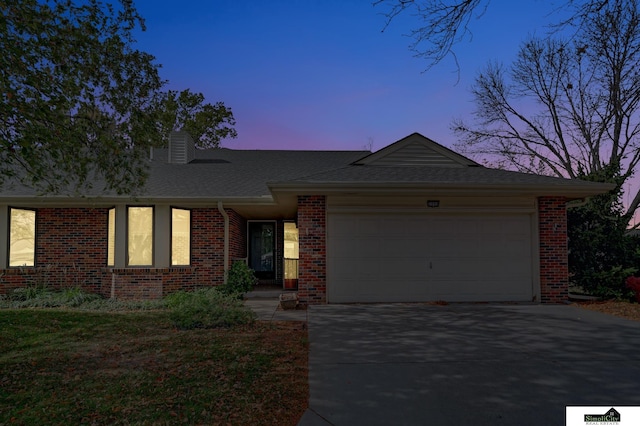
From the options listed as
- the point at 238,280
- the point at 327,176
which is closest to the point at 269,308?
the point at 238,280

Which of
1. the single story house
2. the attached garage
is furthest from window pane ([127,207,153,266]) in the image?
the attached garage

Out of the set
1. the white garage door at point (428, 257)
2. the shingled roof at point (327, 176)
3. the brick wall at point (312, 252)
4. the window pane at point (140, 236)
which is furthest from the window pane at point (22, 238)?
the white garage door at point (428, 257)

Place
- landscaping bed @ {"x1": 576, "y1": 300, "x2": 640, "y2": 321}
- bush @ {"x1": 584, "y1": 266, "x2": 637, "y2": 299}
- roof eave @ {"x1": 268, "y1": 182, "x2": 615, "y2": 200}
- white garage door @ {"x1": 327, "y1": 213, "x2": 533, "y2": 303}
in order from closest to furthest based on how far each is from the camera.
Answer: landscaping bed @ {"x1": 576, "y1": 300, "x2": 640, "y2": 321} < roof eave @ {"x1": 268, "y1": 182, "x2": 615, "y2": 200} < white garage door @ {"x1": 327, "y1": 213, "x2": 533, "y2": 303} < bush @ {"x1": 584, "y1": 266, "x2": 637, "y2": 299}

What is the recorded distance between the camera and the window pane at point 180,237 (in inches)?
478

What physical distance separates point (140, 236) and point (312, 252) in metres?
5.10

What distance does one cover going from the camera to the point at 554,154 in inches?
852

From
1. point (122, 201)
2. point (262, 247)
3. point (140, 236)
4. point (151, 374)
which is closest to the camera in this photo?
point (151, 374)

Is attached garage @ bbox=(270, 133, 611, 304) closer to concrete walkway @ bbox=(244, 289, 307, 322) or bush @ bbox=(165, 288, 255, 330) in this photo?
concrete walkway @ bbox=(244, 289, 307, 322)

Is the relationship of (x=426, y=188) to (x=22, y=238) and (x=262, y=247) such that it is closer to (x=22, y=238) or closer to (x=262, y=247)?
(x=262, y=247)

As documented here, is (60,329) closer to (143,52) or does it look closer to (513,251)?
(143,52)

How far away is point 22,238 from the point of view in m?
12.2

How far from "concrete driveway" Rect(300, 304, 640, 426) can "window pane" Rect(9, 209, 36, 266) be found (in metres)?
8.73

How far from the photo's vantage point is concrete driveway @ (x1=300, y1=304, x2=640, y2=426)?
13.3 feet

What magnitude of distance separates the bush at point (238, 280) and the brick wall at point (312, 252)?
238cm
